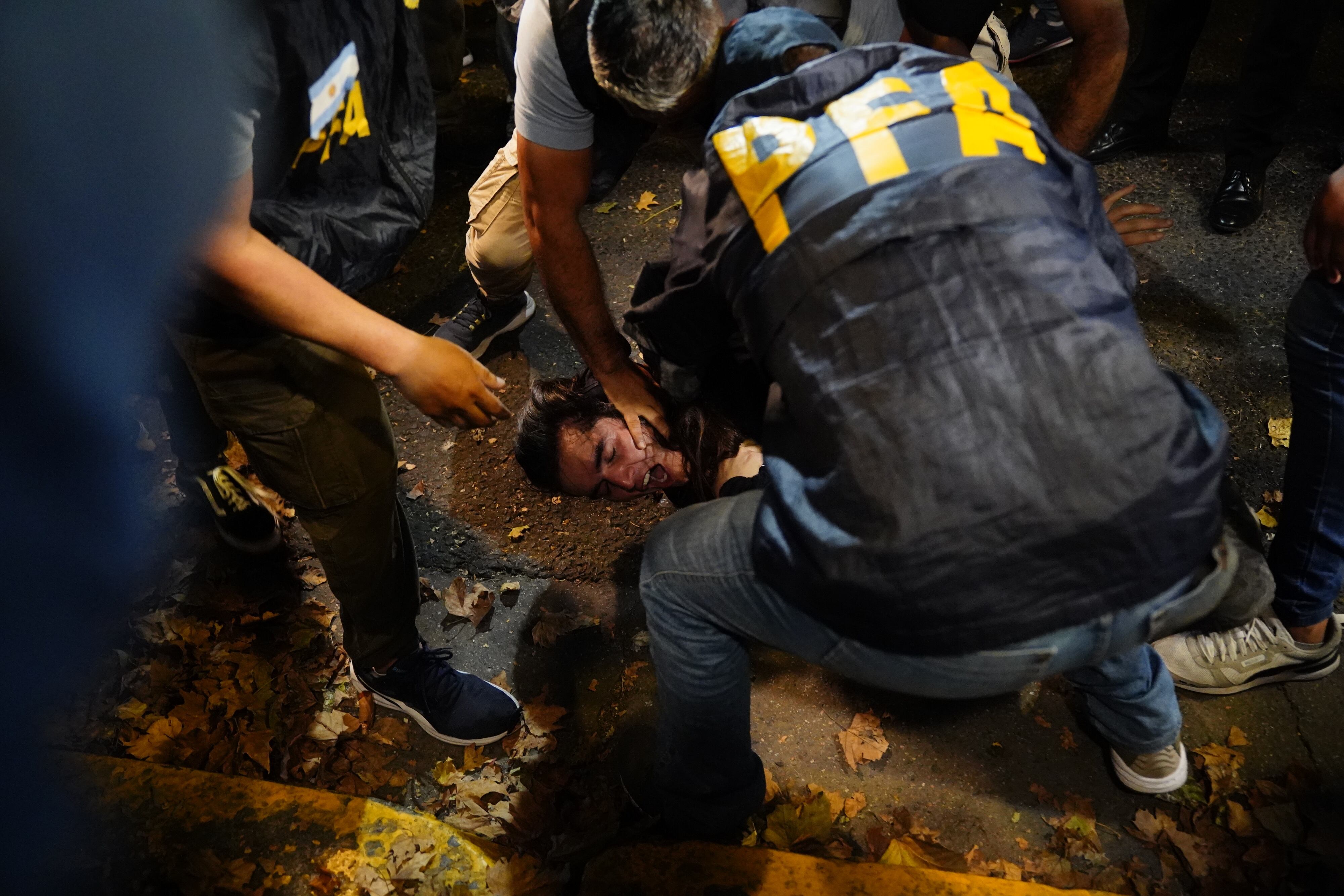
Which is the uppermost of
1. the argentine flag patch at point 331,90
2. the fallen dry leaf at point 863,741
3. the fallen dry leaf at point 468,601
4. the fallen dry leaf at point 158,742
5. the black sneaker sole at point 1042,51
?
the argentine flag patch at point 331,90

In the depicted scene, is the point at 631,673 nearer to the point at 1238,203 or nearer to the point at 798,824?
the point at 798,824

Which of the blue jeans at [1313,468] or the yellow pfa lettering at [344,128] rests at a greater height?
the yellow pfa lettering at [344,128]

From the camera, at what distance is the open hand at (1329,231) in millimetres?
2109

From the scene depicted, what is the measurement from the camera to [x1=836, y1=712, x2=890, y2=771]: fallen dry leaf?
9.29 feet

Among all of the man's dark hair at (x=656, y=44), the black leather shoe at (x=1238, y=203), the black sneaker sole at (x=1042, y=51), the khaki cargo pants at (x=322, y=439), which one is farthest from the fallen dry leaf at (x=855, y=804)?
the black sneaker sole at (x=1042, y=51)

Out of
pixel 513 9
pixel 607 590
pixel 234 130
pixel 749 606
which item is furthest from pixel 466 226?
pixel 749 606

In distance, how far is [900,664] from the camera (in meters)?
1.79

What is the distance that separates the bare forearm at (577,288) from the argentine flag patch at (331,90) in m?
0.94

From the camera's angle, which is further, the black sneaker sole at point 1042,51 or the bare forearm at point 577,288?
the black sneaker sole at point 1042,51

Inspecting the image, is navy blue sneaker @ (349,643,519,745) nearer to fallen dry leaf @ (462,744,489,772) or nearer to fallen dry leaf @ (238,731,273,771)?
fallen dry leaf @ (462,744,489,772)

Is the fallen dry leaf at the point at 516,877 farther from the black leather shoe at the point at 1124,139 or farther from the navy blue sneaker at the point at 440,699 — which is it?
the black leather shoe at the point at 1124,139

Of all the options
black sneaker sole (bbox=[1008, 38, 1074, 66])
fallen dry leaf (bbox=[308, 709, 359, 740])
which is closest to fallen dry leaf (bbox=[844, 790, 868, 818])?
fallen dry leaf (bbox=[308, 709, 359, 740])

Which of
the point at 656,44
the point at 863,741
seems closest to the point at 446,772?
the point at 863,741

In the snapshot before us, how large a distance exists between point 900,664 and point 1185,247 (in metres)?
3.48
